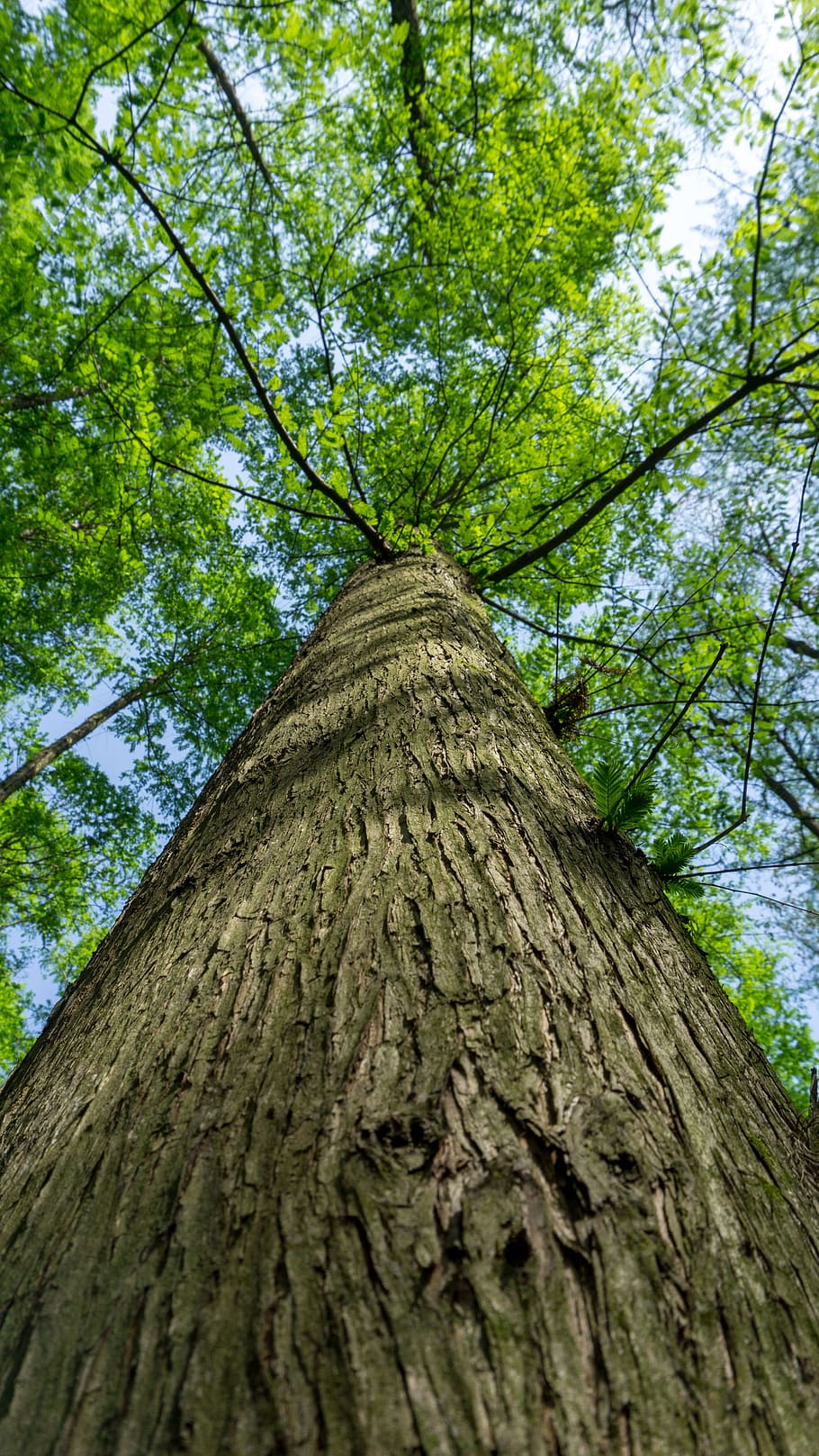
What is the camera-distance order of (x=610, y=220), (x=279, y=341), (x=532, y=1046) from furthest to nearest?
(x=610, y=220)
(x=279, y=341)
(x=532, y=1046)

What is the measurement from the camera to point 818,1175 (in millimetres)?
954

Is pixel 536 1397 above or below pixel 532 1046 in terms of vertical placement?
below

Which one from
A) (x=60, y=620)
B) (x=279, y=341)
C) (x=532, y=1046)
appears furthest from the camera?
(x=60, y=620)

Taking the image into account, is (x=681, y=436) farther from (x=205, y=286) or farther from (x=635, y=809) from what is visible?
(x=635, y=809)

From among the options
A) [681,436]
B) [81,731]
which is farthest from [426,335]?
[81,731]

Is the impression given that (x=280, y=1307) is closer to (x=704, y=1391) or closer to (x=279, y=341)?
(x=704, y=1391)

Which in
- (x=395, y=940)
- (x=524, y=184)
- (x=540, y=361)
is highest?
(x=524, y=184)

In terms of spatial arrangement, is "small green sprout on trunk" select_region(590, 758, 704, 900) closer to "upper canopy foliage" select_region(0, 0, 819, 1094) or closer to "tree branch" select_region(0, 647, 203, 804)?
"upper canopy foliage" select_region(0, 0, 819, 1094)

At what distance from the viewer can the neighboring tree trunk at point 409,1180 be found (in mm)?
586

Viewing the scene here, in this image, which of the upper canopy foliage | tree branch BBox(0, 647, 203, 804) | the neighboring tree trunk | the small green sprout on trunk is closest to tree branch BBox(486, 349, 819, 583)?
the upper canopy foliage

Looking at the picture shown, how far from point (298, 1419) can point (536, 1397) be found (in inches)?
8.2

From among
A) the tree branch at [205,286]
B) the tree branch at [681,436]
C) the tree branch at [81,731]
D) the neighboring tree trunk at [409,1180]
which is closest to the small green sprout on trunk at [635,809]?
the neighboring tree trunk at [409,1180]

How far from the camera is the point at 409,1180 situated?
28.9 inches

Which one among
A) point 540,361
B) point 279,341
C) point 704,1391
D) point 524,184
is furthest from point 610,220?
point 704,1391
